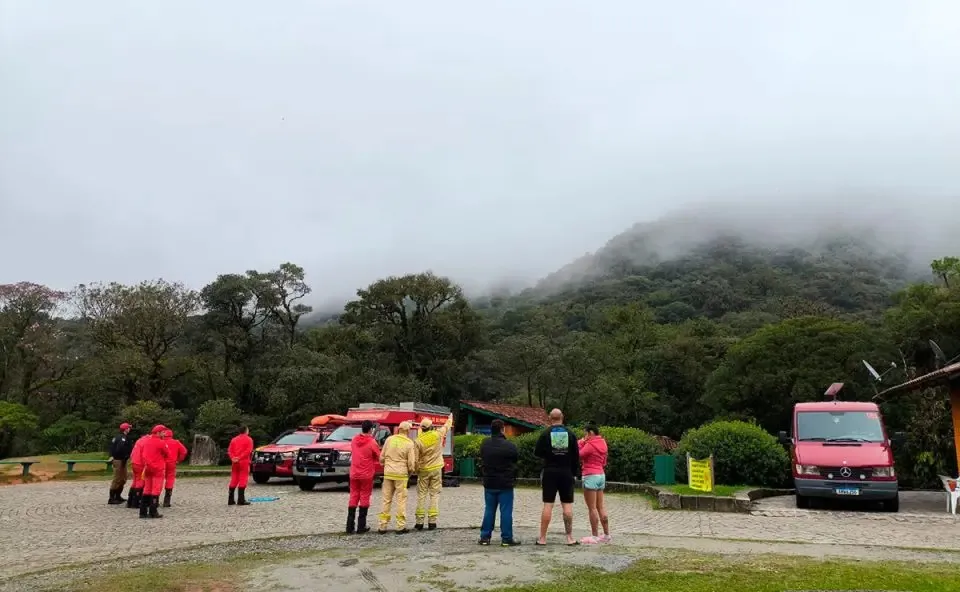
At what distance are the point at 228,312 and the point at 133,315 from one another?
15.0ft

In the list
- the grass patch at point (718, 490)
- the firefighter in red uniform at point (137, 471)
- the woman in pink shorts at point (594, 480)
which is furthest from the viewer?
the grass patch at point (718, 490)

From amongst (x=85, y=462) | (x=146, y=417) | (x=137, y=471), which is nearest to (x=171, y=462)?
(x=137, y=471)

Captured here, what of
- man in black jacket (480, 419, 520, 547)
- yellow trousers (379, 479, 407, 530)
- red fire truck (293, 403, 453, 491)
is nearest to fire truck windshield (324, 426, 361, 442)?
red fire truck (293, 403, 453, 491)

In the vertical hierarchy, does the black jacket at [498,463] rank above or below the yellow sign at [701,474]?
above

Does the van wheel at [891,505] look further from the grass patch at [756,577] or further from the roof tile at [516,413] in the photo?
the roof tile at [516,413]

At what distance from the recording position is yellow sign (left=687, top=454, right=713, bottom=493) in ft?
46.8

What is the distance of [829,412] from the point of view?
1377 cm

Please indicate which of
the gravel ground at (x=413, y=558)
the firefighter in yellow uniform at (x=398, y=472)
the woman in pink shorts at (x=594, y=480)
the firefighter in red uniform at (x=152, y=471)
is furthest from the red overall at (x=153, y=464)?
the woman in pink shorts at (x=594, y=480)

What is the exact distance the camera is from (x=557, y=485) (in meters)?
8.18

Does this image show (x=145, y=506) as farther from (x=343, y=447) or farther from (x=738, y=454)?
(x=738, y=454)

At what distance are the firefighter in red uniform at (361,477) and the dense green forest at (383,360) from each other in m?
19.2

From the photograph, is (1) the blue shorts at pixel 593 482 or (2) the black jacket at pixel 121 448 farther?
(2) the black jacket at pixel 121 448

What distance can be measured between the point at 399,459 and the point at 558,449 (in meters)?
2.55

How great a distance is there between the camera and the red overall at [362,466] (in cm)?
962
